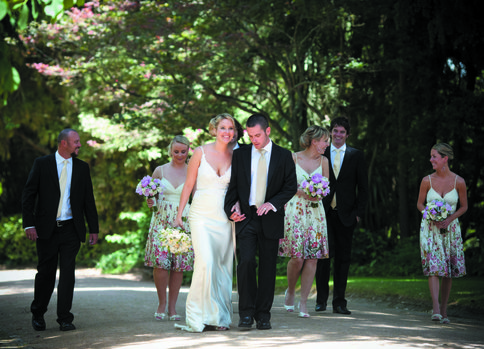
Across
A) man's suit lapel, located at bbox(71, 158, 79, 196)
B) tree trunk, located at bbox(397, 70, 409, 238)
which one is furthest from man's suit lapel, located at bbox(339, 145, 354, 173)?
tree trunk, located at bbox(397, 70, 409, 238)

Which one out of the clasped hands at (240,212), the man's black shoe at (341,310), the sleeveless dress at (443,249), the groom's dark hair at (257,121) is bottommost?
the man's black shoe at (341,310)

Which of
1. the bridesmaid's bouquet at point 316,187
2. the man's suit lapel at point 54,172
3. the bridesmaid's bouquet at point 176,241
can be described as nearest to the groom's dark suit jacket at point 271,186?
the bridesmaid's bouquet at point 176,241

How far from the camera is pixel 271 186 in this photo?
24.1 feet

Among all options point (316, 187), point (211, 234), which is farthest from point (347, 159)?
point (211, 234)

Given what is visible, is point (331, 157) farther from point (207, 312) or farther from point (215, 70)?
point (215, 70)

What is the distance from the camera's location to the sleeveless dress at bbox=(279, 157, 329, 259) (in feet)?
27.7

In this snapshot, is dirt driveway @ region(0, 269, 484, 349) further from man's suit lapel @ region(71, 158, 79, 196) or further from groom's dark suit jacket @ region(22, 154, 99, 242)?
man's suit lapel @ region(71, 158, 79, 196)

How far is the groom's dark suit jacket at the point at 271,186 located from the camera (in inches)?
286

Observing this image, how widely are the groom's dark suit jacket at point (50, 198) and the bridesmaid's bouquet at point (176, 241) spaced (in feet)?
3.69

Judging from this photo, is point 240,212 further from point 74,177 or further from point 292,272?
point 74,177

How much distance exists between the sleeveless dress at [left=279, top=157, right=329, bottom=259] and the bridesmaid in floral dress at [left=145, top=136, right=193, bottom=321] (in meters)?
1.27

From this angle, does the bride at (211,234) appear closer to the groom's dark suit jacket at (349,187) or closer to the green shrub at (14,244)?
the groom's dark suit jacket at (349,187)

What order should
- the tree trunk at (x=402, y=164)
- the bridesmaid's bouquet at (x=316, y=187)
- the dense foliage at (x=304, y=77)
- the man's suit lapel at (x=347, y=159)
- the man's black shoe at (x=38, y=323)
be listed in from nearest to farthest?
the man's black shoe at (x=38, y=323) → the bridesmaid's bouquet at (x=316, y=187) → the man's suit lapel at (x=347, y=159) → the dense foliage at (x=304, y=77) → the tree trunk at (x=402, y=164)

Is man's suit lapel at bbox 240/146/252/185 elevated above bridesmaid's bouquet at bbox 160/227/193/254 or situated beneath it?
elevated above
